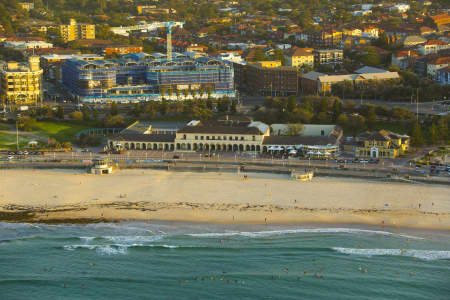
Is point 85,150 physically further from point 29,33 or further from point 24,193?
point 29,33

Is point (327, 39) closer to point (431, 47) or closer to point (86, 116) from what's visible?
point (431, 47)

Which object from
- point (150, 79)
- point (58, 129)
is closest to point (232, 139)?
point (58, 129)

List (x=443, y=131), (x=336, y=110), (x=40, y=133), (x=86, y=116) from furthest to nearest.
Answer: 1. (x=86, y=116)
2. (x=336, y=110)
3. (x=40, y=133)
4. (x=443, y=131)

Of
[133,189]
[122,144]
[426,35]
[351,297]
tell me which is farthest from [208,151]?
[426,35]

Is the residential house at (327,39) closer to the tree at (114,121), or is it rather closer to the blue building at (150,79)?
the blue building at (150,79)

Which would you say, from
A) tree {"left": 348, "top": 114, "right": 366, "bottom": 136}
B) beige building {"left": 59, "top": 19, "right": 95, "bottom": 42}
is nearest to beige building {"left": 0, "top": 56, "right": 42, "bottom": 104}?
tree {"left": 348, "top": 114, "right": 366, "bottom": 136}

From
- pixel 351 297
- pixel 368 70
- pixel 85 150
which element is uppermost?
pixel 368 70
